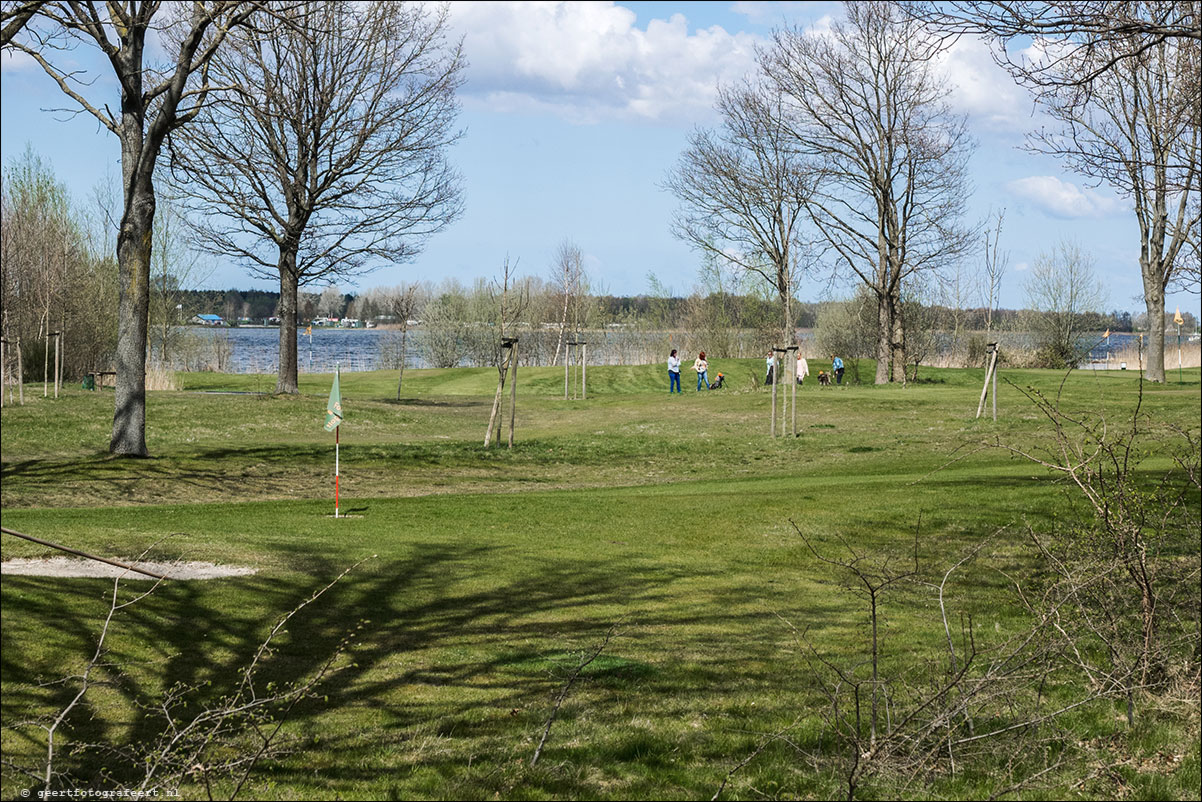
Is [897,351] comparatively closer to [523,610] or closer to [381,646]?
[523,610]

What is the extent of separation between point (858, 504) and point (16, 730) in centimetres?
1265

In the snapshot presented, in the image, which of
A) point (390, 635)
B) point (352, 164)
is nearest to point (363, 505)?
point (390, 635)

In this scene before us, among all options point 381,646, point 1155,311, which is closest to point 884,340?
point 1155,311

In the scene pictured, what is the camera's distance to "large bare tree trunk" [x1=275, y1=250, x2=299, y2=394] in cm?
3578

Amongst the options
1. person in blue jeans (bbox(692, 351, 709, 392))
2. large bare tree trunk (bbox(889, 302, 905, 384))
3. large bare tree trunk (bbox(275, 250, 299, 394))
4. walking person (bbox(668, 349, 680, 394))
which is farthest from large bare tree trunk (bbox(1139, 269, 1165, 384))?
large bare tree trunk (bbox(275, 250, 299, 394))

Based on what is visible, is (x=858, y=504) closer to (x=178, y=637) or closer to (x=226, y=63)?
(x=178, y=637)

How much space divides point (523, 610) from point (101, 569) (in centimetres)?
390

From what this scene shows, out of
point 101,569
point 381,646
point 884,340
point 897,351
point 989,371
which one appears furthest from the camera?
→ point 897,351

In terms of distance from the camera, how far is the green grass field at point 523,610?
6.44 m

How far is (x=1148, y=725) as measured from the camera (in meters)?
7.48

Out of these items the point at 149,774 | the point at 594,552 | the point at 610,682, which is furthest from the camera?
the point at 594,552

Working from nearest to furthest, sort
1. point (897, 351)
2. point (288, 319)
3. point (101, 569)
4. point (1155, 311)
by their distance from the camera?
point (101, 569)
point (288, 319)
point (1155, 311)
point (897, 351)

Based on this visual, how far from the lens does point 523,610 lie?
33.0 feet

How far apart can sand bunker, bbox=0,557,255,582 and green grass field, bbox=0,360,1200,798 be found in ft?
0.84
